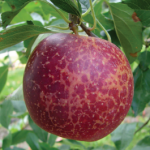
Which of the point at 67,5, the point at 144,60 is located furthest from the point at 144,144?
the point at 67,5

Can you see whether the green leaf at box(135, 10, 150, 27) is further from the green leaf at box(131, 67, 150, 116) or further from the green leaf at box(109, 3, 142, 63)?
the green leaf at box(131, 67, 150, 116)

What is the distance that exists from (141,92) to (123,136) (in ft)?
0.83

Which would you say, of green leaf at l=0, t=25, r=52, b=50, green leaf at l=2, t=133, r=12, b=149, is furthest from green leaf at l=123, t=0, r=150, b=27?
green leaf at l=2, t=133, r=12, b=149

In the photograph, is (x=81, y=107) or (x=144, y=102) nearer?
A: (x=81, y=107)

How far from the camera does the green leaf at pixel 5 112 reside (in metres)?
0.93

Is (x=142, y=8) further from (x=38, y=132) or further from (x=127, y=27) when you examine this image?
(x=38, y=132)

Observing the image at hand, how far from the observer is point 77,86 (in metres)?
0.43

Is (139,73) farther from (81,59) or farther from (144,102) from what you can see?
(81,59)

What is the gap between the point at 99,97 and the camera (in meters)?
0.44

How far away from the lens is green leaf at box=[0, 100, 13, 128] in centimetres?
93

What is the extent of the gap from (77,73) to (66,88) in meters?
0.04

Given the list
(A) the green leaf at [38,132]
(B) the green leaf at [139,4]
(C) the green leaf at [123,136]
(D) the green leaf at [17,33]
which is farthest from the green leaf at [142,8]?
(A) the green leaf at [38,132]

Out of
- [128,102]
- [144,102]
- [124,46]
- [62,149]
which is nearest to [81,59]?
[128,102]

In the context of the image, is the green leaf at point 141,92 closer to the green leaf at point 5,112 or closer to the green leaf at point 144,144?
the green leaf at point 144,144
